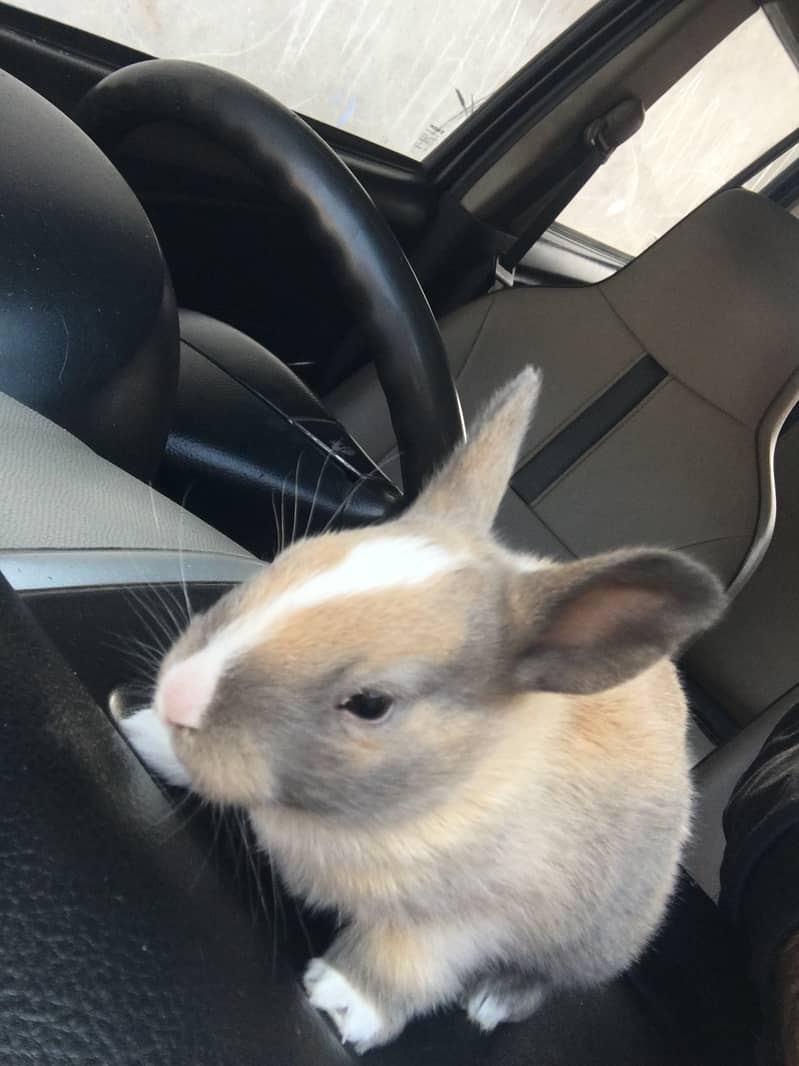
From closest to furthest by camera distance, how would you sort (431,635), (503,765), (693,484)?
1. (431,635)
2. (503,765)
3. (693,484)

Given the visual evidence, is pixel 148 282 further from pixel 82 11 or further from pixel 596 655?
pixel 82 11

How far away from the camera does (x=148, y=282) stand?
3.18 feet

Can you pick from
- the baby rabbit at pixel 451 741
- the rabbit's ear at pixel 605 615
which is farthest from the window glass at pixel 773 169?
the rabbit's ear at pixel 605 615

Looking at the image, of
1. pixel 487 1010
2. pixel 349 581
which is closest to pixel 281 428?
pixel 349 581

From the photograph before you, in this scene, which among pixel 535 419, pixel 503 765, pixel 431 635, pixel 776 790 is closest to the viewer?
pixel 431 635

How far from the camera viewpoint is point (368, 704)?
77 centimetres

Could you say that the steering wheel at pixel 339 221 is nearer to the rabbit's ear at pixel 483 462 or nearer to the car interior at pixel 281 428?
the car interior at pixel 281 428

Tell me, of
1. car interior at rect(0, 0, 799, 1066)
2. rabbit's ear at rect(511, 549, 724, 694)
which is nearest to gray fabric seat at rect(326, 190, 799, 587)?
car interior at rect(0, 0, 799, 1066)

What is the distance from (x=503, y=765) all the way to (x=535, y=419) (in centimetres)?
152

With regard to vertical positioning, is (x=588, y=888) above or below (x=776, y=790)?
below

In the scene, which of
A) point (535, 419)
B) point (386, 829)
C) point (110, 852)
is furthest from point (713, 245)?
point (110, 852)

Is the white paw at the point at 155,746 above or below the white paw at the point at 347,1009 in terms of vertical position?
above

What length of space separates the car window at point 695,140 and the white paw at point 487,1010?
2.36m

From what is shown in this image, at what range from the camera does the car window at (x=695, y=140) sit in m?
2.59
